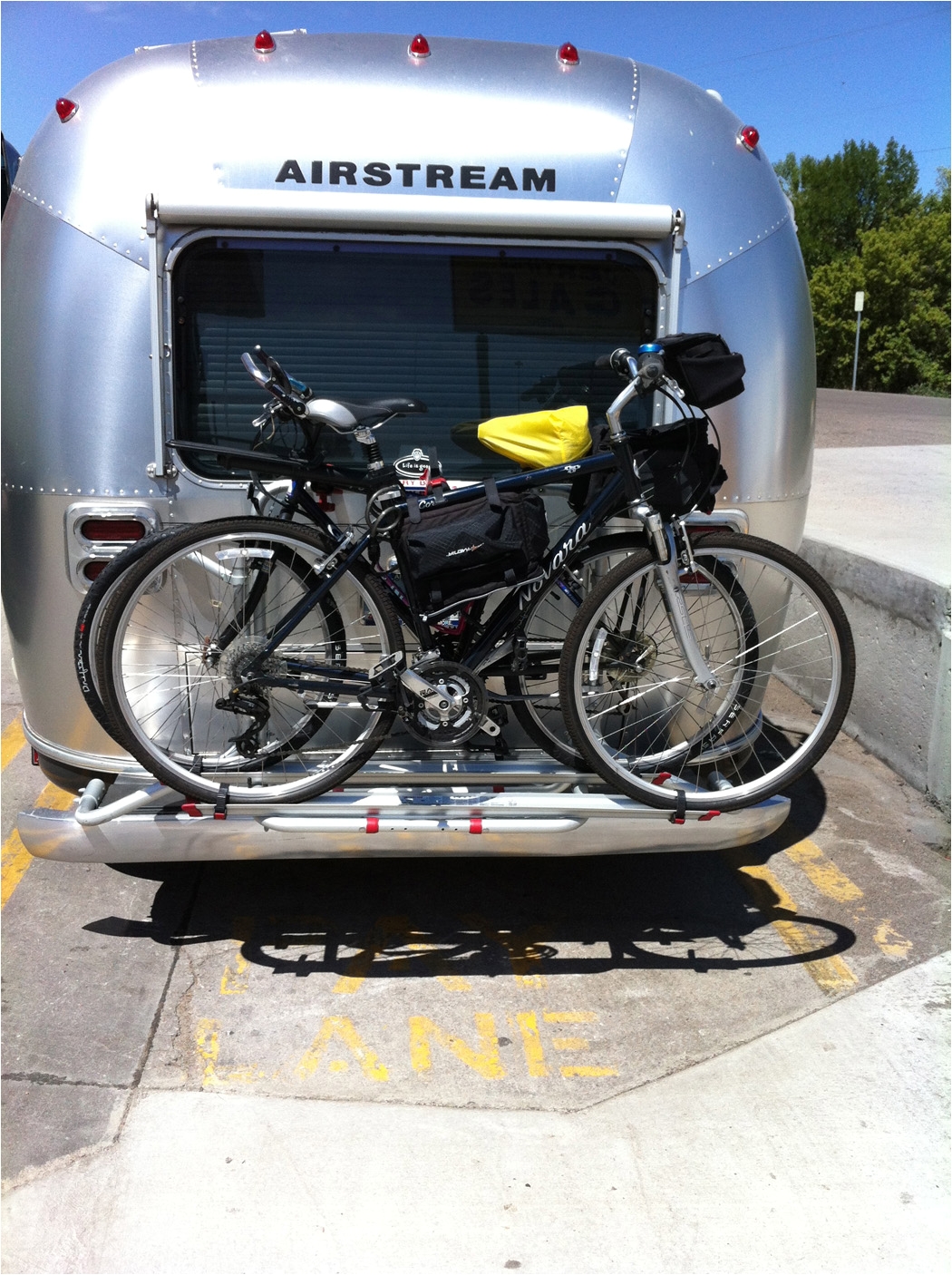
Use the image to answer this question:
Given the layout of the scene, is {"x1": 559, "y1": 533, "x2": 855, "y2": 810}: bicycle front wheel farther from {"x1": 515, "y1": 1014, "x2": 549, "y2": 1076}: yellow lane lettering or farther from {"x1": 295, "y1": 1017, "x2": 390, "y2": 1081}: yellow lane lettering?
{"x1": 295, "y1": 1017, "x2": 390, "y2": 1081}: yellow lane lettering

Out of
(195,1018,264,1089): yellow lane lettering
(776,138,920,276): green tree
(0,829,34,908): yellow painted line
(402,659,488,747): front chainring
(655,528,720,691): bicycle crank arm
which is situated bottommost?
(195,1018,264,1089): yellow lane lettering

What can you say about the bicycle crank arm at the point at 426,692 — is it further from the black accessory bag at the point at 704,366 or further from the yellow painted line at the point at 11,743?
the yellow painted line at the point at 11,743

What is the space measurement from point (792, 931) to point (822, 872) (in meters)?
0.54

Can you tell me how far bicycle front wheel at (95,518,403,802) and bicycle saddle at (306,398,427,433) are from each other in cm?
32

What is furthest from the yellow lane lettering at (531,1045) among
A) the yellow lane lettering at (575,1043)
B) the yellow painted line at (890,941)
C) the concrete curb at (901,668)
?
the concrete curb at (901,668)

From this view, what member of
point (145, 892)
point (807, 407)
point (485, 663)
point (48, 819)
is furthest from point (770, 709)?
point (48, 819)

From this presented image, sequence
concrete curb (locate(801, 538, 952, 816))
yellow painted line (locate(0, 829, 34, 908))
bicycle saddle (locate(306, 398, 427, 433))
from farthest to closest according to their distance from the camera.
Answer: concrete curb (locate(801, 538, 952, 816))
yellow painted line (locate(0, 829, 34, 908))
bicycle saddle (locate(306, 398, 427, 433))

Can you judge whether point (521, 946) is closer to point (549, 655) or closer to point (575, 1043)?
point (575, 1043)

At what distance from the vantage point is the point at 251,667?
3.49 m

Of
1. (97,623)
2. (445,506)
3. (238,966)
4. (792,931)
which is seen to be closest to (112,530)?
(97,623)

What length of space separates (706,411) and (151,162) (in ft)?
6.00

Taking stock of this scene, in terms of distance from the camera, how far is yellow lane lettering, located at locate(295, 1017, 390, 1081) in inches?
128

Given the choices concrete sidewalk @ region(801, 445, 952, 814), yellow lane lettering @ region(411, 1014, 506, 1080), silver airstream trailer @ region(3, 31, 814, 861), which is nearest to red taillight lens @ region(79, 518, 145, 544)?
silver airstream trailer @ region(3, 31, 814, 861)

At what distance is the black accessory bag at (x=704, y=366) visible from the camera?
10.8 feet
